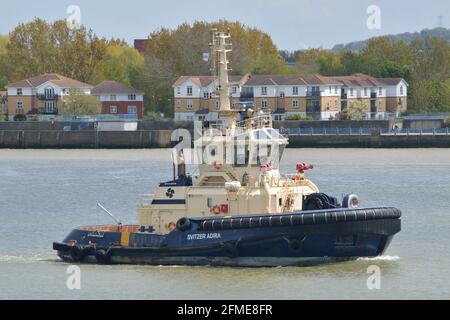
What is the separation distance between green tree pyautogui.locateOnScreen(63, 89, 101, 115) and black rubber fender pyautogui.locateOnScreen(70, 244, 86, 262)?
7015 cm

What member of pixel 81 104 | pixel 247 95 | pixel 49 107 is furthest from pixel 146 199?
pixel 49 107

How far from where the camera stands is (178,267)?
1299 inches

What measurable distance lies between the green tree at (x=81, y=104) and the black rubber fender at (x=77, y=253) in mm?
70154

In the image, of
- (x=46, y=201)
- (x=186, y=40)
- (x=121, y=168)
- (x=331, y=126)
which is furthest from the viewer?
(x=186, y=40)

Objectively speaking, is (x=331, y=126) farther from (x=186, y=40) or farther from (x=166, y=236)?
(x=166, y=236)

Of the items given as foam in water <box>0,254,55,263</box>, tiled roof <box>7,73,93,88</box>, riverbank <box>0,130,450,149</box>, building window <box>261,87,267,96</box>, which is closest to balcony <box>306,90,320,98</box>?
building window <box>261,87,267,96</box>

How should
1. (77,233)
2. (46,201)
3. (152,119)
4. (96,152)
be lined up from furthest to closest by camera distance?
(152,119) → (96,152) → (46,201) → (77,233)

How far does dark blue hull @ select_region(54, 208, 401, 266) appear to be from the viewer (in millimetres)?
32031

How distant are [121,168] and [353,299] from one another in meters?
37.6

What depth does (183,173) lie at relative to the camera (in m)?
33.9

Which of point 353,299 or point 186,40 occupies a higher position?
point 186,40

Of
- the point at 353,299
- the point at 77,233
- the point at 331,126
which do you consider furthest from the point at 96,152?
the point at 353,299

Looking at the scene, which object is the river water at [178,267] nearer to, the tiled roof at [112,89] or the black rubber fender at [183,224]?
the black rubber fender at [183,224]

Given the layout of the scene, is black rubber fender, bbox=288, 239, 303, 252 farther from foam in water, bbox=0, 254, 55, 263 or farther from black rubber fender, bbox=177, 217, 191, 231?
foam in water, bbox=0, 254, 55, 263
